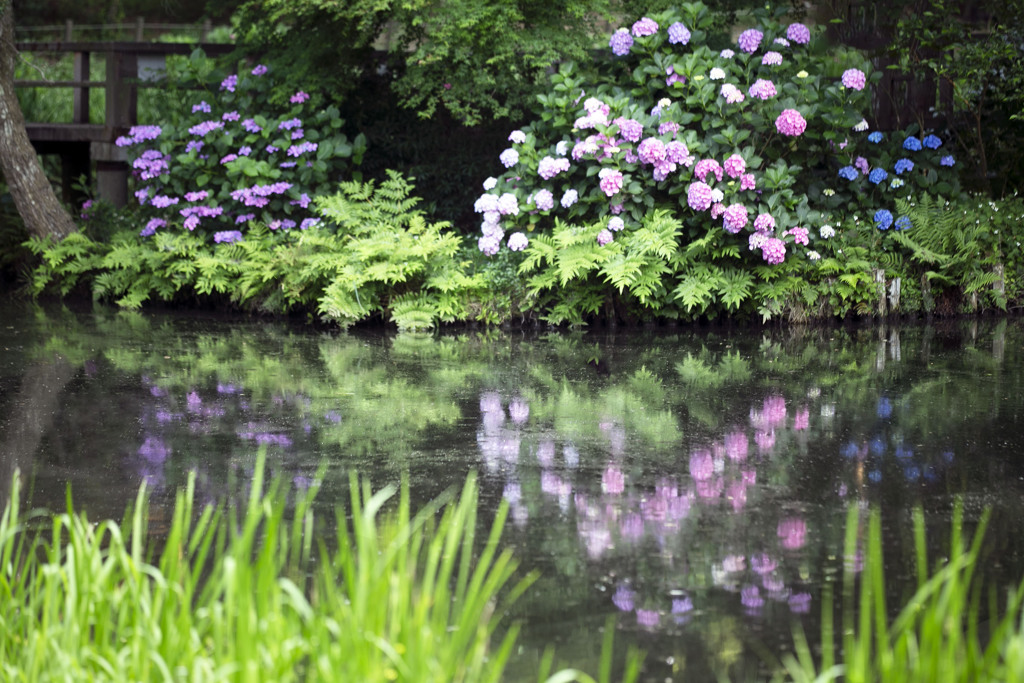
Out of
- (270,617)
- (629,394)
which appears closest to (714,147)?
(629,394)

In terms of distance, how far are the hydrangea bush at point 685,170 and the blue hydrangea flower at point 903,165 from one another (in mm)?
93

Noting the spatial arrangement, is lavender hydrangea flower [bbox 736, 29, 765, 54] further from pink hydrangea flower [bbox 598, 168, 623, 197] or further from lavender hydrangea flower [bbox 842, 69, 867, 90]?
pink hydrangea flower [bbox 598, 168, 623, 197]

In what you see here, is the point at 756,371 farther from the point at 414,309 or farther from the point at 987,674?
the point at 987,674

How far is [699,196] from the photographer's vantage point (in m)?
8.98

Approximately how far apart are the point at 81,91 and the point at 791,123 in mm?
8879

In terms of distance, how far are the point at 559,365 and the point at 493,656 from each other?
4528 millimetres

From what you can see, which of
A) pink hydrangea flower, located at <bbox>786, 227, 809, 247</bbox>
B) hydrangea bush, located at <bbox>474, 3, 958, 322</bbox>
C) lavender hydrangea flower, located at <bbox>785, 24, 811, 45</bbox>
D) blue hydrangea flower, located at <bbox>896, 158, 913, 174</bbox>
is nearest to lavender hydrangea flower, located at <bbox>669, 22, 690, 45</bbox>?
hydrangea bush, located at <bbox>474, 3, 958, 322</bbox>

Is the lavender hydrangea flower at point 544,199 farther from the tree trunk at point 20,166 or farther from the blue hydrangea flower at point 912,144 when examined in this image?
the tree trunk at point 20,166

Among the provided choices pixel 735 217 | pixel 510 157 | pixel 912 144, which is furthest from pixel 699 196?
pixel 912 144

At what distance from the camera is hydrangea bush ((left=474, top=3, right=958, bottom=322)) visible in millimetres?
9062

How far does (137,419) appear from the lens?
5711mm

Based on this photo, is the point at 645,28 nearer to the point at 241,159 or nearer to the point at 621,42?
the point at 621,42

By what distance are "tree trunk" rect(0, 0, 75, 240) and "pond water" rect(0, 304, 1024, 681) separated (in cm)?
317

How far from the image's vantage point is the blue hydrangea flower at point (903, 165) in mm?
10039
